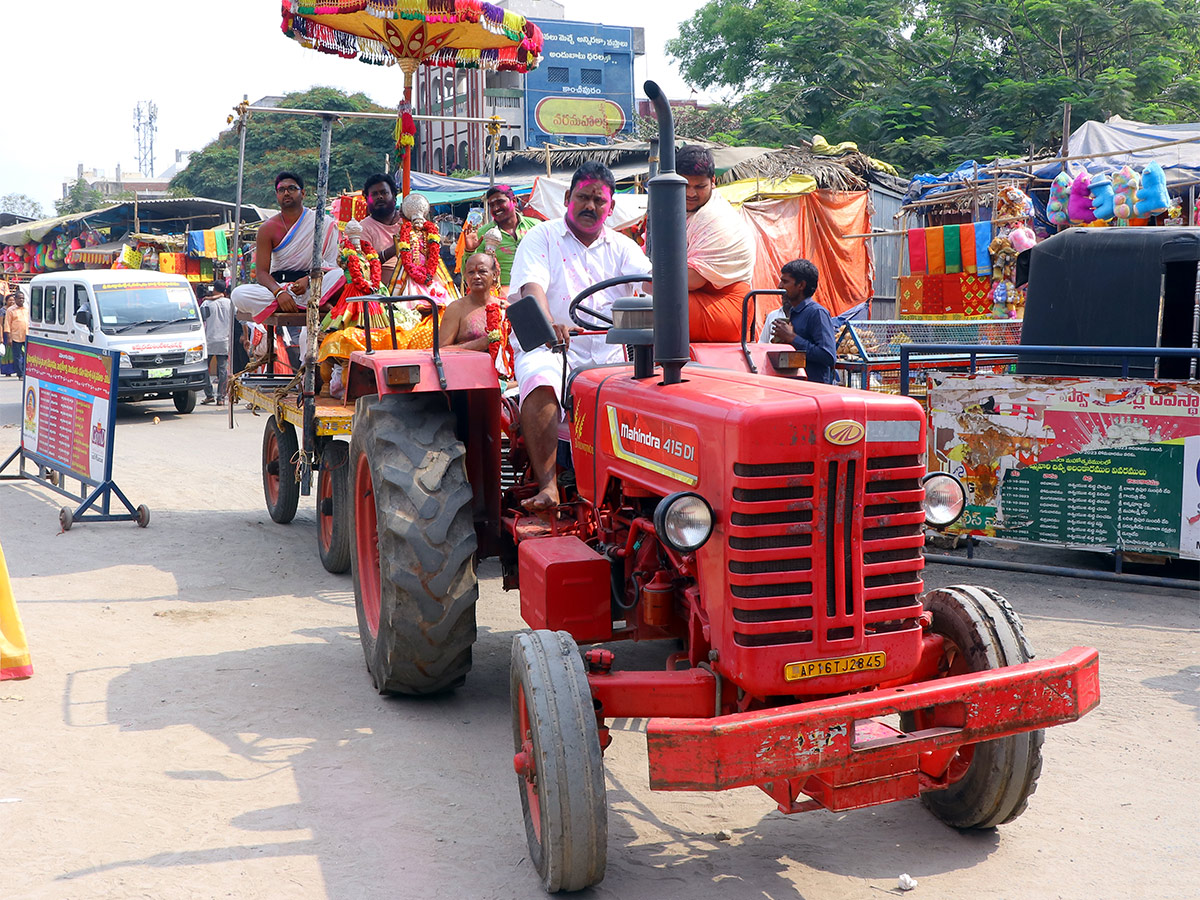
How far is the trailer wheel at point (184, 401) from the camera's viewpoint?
16797 mm

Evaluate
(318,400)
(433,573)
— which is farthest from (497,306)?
(433,573)

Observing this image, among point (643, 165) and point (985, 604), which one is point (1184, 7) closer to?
point (643, 165)

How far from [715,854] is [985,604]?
1.16 meters

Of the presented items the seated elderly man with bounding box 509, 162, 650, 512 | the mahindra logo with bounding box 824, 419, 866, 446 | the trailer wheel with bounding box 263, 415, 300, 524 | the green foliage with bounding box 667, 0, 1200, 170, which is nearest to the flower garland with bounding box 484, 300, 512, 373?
the seated elderly man with bounding box 509, 162, 650, 512

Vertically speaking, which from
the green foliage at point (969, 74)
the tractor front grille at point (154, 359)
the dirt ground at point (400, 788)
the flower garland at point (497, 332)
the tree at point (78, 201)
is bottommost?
the dirt ground at point (400, 788)

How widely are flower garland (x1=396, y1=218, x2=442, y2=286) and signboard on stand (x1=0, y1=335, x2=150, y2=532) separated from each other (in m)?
2.34

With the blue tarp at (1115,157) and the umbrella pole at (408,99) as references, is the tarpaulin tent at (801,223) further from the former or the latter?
the umbrella pole at (408,99)

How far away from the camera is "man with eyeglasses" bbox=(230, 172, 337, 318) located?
8477 mm

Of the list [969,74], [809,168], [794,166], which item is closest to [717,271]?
[809,168]

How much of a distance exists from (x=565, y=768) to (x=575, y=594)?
855mm

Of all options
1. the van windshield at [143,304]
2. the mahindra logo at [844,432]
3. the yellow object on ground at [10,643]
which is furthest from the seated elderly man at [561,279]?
the van windshield at [143,304]

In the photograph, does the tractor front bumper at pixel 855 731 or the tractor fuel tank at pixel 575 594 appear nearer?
the tractor front bumper at pixel 855 731

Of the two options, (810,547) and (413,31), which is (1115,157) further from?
(810,547)

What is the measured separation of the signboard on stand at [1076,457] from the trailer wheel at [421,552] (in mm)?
3775
